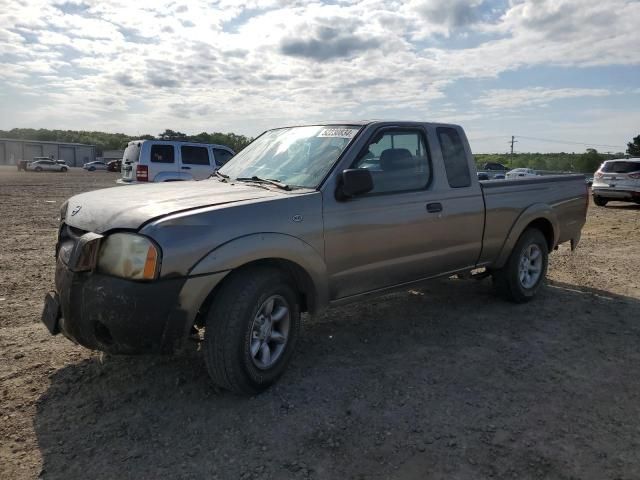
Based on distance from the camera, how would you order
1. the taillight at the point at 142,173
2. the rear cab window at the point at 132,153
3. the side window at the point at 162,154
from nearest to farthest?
1. the taillight at the point at 142,173
2. the side window at the point at 162,154
3. the rear cab window at the point at 132,153

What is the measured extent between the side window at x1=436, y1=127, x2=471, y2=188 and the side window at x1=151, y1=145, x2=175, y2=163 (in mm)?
10624

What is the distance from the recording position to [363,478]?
2666mm

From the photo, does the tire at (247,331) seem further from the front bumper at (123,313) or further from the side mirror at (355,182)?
the side mirror at (355,182)

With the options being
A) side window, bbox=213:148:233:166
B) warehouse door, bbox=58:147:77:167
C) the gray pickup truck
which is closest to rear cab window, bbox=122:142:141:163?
side window, bbox=213:148:233:166

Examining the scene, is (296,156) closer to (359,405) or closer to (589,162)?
(359,405)

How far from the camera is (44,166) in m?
56.6

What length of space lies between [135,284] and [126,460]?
0.94m

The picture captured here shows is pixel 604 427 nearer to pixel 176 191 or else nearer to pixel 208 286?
pixel 208 286

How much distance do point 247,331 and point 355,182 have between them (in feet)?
4.26

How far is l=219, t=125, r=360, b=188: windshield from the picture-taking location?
4.04 meters

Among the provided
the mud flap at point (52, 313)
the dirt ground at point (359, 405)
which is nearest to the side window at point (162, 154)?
the dirt ground at point (359, 405)

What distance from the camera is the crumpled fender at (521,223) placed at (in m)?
5.47

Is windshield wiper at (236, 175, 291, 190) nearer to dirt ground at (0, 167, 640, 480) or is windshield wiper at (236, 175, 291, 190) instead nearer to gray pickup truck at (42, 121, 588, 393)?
gray pickup truck at (42, 121, 588, 393)

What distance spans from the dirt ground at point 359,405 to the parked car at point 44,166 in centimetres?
5836
